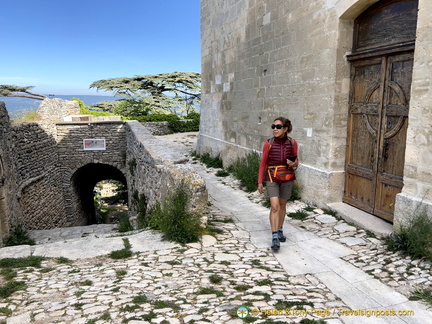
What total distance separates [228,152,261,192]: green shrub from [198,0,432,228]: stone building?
43 centimetres

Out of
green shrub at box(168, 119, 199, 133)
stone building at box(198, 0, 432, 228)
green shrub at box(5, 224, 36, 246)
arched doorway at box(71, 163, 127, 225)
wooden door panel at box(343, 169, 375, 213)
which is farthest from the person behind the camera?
green shrub at box(168, 119, 199, 133)

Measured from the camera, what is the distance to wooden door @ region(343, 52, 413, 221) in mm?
4645

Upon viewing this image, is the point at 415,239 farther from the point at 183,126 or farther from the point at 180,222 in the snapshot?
the point at 183,126

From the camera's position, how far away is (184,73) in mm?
30688

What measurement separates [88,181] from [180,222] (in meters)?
13.7

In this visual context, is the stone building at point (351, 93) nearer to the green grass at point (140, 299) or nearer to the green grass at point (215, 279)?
the green grass at point (215, 279)

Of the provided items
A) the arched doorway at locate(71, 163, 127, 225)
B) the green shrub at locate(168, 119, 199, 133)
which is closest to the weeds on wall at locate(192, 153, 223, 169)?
the arched doorway at locate(71, 163, 127, 225)

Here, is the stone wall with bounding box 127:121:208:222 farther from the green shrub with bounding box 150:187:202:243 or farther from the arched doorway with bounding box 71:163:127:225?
the arched doorway with bounding box 71:163:127:225

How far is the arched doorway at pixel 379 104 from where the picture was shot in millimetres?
4590

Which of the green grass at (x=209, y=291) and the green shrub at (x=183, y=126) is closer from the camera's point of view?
the green grass at (x=209, y=291)

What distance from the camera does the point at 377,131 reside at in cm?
505

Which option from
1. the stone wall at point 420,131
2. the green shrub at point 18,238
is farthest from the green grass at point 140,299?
the green shrub at point 18,238

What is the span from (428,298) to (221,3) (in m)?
9.18

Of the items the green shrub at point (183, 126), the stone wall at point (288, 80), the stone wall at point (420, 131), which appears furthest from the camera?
the green shrub at point (183, 126)
